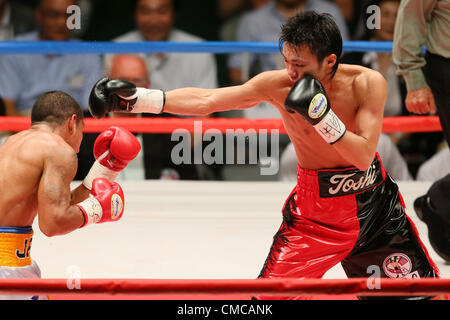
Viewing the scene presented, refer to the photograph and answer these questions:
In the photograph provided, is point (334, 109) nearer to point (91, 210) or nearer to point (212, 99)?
point (212, 99)

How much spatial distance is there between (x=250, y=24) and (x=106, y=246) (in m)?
1.92

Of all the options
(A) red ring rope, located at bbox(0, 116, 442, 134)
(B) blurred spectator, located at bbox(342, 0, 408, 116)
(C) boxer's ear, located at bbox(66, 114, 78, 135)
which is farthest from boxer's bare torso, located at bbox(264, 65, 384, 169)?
(B) blurred spectator, located at bbox(342, 0, 408, 116)

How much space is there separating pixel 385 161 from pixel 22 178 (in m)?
2.45

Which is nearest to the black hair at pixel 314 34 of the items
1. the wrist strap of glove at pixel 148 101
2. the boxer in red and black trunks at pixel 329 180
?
the boxer in red and black trunks at pixel 329 180

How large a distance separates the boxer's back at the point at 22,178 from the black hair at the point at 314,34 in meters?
0.68

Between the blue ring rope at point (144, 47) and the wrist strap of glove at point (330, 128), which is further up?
the wrist strap of glove at point (330, 128)

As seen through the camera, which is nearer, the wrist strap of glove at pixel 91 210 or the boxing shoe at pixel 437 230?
the wrist strap of glove at pixel 91 210

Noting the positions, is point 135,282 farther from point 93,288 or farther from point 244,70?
point 244,70

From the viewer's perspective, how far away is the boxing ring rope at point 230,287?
1.40 meters

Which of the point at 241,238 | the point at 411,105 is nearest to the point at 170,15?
the point at 241,238

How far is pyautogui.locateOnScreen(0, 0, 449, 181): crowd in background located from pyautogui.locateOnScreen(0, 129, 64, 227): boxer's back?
1940 millimetres

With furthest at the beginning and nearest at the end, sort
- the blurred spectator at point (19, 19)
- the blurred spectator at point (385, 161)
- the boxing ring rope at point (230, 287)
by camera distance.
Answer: the blurred spectator at point (19, 19), the blurred spectator at point (385, 161), the boxing ring rope at point (230, 287)

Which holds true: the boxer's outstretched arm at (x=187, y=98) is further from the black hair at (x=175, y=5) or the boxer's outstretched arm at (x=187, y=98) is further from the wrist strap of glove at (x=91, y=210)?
the black hair at (x=175, y=5)

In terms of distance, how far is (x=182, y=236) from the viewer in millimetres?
3033
